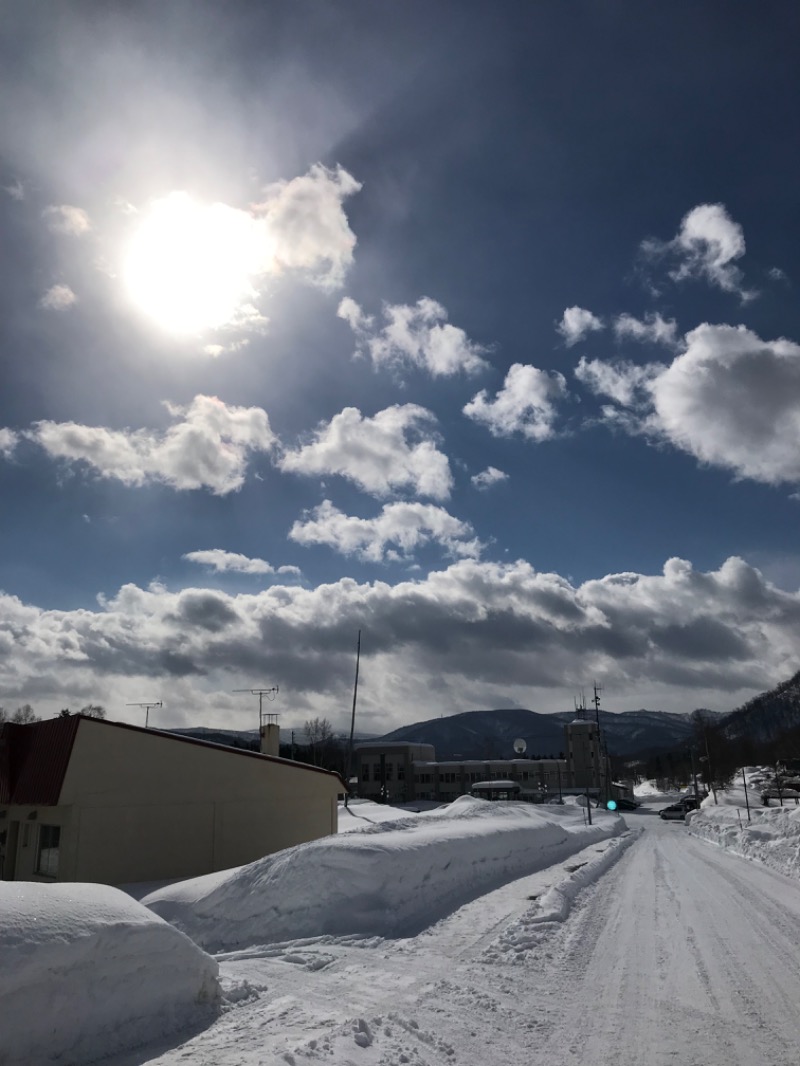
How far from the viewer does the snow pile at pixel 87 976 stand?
650 cm

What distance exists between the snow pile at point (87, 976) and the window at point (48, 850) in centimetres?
1530

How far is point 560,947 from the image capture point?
11312mm

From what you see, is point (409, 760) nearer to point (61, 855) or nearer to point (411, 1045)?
point (61, 855)

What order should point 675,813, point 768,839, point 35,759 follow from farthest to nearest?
point 675,813 → point 768,839 → point 35,759

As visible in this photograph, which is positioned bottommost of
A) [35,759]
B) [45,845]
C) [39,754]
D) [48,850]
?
[48,850]

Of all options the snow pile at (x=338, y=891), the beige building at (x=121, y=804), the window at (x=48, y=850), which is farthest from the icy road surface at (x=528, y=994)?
the window at (x=48, y=850)

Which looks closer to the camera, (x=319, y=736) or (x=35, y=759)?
(x=35, y=759)

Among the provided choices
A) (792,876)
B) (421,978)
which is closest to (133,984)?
(421,978)

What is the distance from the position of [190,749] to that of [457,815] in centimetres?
1113

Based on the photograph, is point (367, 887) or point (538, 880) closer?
point (367, 887)

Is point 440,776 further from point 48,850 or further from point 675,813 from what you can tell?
point 48,850

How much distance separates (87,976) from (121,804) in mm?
16533

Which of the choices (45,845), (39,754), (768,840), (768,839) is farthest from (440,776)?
(39,754)

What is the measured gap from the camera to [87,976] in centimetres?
708
